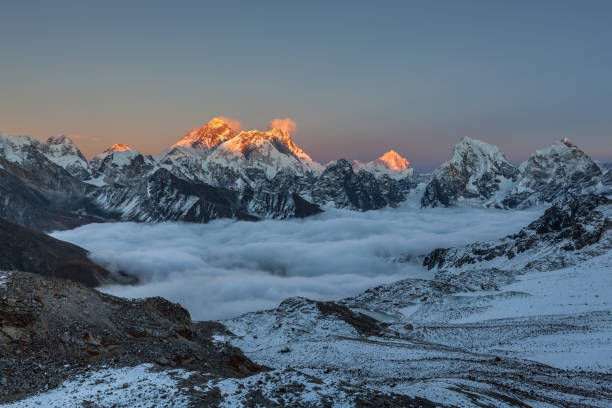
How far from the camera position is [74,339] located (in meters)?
34.2

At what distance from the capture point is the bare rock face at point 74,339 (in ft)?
99.3

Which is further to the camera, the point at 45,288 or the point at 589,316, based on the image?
the point at 589,316

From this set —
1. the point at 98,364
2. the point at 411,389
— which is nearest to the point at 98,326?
the point at 98,364

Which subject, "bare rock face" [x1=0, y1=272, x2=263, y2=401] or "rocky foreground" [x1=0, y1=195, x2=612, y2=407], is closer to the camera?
"rocky foreground" [x1=0, y1=195, x2=612, y2=407]

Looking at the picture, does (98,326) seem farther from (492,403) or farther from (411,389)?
(492,403)

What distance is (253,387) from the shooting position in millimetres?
27297

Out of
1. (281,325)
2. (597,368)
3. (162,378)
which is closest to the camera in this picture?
(162,378)

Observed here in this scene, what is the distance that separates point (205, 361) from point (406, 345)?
39434 millimetres

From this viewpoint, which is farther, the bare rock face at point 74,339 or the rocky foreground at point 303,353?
the bare rock face at point 74,339

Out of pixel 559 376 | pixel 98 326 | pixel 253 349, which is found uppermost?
pixel 98 326

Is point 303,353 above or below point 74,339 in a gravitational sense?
below

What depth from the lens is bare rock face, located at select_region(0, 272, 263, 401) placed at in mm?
30281

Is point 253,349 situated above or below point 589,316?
below

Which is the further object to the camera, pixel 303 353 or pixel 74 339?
pixel 303 353
